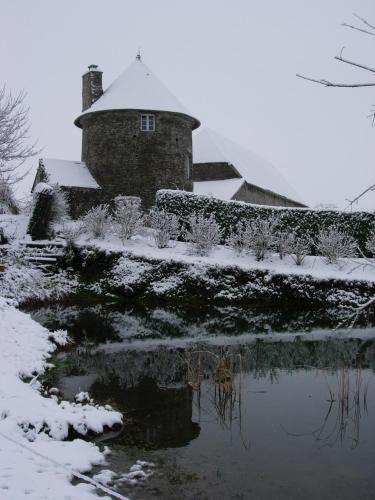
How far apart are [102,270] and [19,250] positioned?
2.95m

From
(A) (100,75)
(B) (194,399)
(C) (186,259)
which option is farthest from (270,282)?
(A) (100,75)

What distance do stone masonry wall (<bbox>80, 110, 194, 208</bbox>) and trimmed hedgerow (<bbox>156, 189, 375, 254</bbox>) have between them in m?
6.48

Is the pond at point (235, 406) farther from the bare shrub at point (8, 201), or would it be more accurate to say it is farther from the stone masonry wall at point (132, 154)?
the stone masonry wall at point (132, 154)

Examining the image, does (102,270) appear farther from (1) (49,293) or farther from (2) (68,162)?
(2) (68,162)

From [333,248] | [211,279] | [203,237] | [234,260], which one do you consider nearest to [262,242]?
[234,260]

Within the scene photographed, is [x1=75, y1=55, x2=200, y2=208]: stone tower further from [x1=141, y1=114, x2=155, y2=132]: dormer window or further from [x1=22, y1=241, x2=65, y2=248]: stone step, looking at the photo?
[x1=22, y1=241, x2=65, y2=248]: stone step

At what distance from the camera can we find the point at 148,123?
98.0 feet

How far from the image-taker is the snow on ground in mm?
18656

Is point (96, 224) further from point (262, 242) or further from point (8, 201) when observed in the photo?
point (8, 201)

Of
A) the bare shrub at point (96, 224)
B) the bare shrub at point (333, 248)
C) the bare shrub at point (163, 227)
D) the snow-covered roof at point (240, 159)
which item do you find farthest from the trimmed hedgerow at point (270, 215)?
the snow-covered roof at point (240, 159)

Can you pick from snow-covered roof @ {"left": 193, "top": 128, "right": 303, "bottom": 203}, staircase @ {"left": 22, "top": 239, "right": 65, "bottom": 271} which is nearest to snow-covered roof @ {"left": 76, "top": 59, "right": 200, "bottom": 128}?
snow-covered roof @ {"left": 193, "top": 128, "right": 303, "bottom": 203}

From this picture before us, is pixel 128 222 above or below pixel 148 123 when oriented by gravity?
below

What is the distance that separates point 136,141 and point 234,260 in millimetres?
12256

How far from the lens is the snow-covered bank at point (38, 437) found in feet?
15.0
